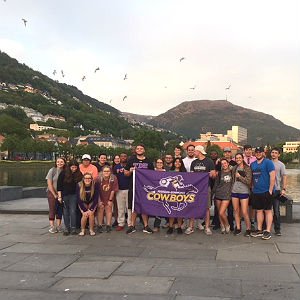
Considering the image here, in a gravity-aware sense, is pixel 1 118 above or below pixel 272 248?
above

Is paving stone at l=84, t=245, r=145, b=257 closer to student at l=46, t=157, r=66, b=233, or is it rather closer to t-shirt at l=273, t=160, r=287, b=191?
student at l=46, t=157, r=66, b=233

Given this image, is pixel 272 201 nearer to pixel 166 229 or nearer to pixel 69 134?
pixel 166 229

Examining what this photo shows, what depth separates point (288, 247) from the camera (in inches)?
Answer: 331

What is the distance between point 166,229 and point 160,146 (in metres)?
139

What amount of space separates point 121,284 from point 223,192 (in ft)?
14.0

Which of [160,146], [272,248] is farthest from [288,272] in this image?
[160,146]

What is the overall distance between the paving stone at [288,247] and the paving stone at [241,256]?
514mm

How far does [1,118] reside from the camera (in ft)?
486

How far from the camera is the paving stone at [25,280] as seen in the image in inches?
241

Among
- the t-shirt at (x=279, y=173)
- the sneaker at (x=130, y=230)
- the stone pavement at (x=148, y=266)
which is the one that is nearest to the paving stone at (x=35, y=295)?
the stone pavement at (x=148, y=266)

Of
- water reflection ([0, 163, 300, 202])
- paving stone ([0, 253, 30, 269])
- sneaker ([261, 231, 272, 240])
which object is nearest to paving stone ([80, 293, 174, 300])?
paving stone ([0, 253, 30, 269])

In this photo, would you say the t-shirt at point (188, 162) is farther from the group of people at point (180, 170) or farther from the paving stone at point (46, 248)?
the paving stone at point (46, 248)

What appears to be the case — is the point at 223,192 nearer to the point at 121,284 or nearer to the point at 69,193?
the point at 69,193

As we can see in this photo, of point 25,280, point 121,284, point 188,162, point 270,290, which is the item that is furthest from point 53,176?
point 270,290
